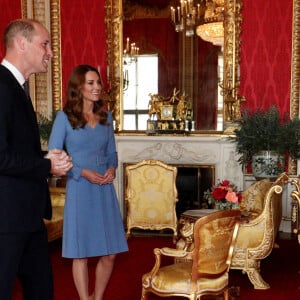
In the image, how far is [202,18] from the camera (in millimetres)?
6855

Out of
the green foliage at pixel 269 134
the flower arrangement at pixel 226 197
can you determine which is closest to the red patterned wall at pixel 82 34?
the green foliage at pixel 269 134

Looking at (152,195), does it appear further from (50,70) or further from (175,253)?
(175,253)

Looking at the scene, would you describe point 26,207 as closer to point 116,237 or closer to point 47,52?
point 47,52

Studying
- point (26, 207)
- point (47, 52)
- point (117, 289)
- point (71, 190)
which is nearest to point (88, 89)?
point (71, 190)

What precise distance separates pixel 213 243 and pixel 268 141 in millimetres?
3144

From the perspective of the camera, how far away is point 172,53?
695 centimetres

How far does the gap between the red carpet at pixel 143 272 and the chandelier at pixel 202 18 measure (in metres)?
2.78

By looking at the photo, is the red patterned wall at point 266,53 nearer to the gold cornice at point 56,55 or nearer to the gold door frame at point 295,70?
the gold door frame at point 295,70

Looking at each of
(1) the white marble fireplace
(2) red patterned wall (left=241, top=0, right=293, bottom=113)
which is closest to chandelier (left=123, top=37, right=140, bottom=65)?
(1) the white marble fireplace

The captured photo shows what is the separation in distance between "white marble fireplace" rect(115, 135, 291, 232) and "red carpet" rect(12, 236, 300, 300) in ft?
3.41

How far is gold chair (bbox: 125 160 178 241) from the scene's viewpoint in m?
6.07

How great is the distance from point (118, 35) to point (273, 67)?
6.85 ft

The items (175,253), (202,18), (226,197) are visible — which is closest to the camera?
(175,253)

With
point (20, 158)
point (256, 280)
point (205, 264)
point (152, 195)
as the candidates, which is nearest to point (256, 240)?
point (256, 280)
